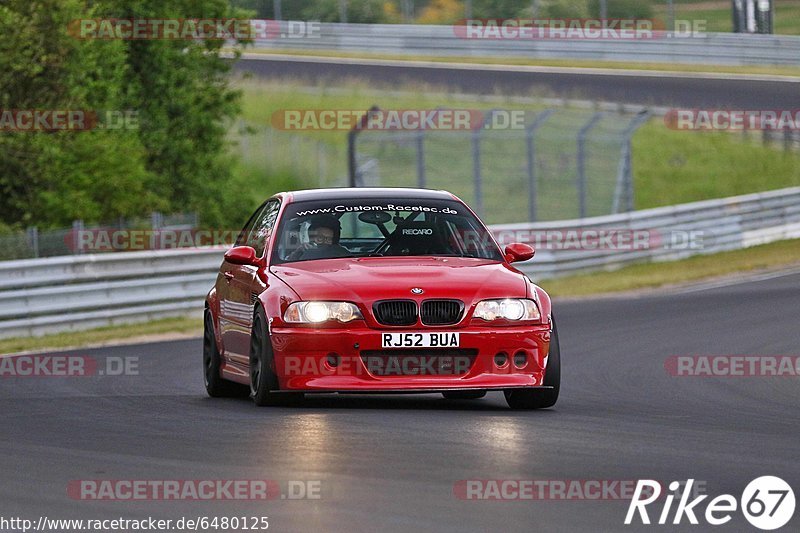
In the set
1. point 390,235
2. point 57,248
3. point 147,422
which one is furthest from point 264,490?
point 57,248

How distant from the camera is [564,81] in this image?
41.4 m

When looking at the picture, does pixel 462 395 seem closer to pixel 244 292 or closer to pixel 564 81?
pixel 244 292

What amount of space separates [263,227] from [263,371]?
1.85 meters

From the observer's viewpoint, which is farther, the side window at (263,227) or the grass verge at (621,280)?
the grass verge at (621,280)

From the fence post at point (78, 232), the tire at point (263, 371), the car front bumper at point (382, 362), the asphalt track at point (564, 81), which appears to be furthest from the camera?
the asphalt track at point (564, 81)

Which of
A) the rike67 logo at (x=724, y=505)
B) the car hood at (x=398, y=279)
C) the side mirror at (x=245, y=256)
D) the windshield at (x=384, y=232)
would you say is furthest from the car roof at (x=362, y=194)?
the rike67 logo at (x=724, y=505)

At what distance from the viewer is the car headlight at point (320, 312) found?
33.3 ft

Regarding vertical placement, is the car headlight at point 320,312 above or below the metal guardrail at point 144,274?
above

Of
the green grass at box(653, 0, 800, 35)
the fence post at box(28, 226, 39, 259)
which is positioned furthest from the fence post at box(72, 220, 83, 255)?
the green grass at box(653, 0, 800, 35)

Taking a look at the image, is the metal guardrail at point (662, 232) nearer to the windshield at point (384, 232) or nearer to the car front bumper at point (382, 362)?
the windshield at point (384, 232)

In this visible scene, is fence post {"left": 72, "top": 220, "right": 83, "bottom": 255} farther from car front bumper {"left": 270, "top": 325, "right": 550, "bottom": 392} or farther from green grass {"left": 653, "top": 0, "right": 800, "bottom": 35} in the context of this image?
green grass {"left": 653, "top": 0, "right": 800, "bottom": 35}

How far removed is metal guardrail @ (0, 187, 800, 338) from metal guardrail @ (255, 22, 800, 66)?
15.1 meters

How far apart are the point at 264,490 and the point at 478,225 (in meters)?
4.82

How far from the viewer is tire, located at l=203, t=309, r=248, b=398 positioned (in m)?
12.0
